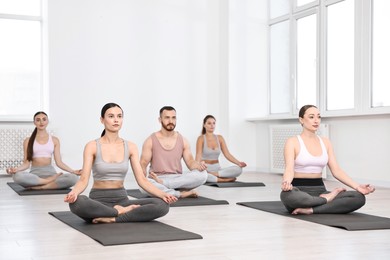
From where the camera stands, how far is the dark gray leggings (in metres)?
4.48

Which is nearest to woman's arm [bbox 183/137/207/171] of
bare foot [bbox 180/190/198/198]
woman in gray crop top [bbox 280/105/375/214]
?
bare foot [bbox 180/190/198/198]

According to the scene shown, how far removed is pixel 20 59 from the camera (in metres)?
8.97

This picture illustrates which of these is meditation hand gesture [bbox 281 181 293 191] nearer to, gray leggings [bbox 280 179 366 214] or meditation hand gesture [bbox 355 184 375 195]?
gray leggings [bbox 280 179 366 214]

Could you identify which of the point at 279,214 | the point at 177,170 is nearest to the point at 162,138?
the point at 177,170

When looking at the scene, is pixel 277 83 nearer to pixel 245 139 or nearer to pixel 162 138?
pixel 245 139

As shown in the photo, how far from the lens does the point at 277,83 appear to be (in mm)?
9602

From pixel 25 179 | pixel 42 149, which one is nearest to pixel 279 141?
pixel 42 149

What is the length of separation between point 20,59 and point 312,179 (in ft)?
18.4

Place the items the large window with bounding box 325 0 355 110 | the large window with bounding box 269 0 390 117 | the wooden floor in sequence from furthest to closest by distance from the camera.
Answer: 1. the large window with bounding box 325 0 355 110
2. the large window with bounding box 269 0 390 117
3. the wooden floor

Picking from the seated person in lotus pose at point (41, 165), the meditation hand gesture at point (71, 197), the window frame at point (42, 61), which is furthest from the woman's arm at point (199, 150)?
the meditation hand gesture at point (71, 197)

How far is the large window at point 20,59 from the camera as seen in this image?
8883 millimetres

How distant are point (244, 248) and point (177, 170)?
256 centimetres

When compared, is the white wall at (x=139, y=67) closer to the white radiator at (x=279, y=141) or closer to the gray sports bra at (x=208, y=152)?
the white radiator at (x=279, y=141)

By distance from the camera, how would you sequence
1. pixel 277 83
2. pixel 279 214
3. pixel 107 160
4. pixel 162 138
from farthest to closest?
pixel 277 83 → pixel 162 138 → pixel 279 214 → pixel 107 160
